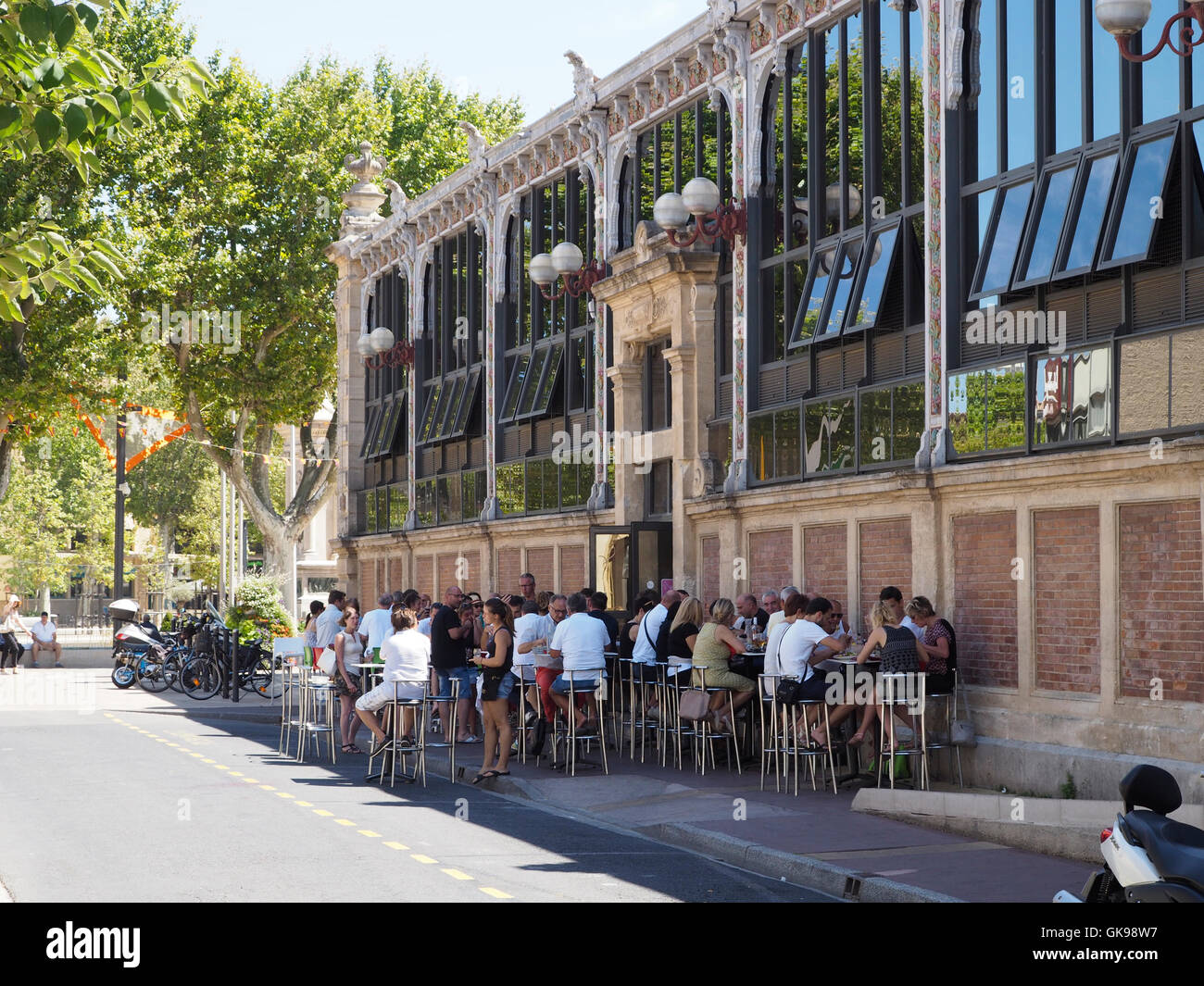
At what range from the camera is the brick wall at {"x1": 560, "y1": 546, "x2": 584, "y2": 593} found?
25.6 metres

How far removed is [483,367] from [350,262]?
30.8 feet

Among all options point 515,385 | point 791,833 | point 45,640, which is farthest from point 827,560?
point 45,640

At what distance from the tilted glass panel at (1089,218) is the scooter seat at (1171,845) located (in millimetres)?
8285

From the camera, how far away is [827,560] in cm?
1844

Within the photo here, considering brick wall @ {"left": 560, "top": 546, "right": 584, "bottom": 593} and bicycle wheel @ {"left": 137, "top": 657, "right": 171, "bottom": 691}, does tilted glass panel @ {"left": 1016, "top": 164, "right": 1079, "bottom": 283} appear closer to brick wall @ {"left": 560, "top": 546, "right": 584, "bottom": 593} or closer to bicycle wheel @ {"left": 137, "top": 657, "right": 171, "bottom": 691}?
brick wall @ {"left": 560, "top": 546, "right": 584, "bottom": 593}

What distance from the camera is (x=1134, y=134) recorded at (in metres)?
14.3

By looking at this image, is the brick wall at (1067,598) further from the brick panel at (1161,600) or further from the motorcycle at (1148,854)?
the motorcycle at (1148,854)

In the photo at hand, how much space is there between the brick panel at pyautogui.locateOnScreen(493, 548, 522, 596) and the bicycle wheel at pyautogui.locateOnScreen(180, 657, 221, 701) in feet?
18.3

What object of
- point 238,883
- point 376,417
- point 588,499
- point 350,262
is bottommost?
point 238,883

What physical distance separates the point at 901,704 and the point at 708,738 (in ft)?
9.81

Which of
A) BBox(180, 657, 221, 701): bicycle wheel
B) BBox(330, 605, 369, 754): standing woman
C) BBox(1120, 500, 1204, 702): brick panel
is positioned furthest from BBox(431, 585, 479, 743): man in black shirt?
BBox(180, 657, 221, 701): bicycle wheel

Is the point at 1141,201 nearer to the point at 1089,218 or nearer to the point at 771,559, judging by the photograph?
the point at 1089,218

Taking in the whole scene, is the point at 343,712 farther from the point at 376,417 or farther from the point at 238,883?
the point at 376,417

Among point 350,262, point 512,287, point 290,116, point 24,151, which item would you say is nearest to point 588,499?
point 512,287
